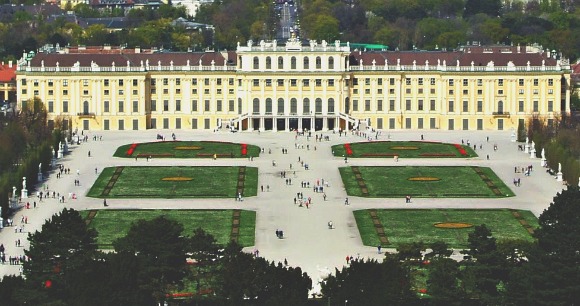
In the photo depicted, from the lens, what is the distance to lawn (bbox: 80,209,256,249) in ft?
333

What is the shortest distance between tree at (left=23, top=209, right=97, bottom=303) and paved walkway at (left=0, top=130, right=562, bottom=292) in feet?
23.1

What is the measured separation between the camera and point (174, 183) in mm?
121062

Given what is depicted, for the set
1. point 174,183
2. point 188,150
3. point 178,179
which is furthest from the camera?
point 188,150

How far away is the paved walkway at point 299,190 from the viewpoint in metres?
98.7

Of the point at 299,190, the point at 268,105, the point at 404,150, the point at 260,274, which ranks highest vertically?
the point at 260,274

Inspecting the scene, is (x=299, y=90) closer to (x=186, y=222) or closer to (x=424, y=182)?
(x=424, y=182)

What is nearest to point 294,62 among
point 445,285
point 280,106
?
point 280,106

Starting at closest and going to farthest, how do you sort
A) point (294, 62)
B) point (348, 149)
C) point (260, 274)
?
point (260, 274)
point (348, 149)
point (294, 62)

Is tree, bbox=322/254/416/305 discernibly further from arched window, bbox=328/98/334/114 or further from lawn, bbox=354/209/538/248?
arched window, bbox=328/98/334/114

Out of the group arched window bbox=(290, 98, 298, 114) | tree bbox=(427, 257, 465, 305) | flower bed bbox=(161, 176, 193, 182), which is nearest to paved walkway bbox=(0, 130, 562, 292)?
arched window bbox=(290, 98, 298, 114)

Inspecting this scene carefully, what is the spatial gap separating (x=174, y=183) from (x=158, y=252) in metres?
36.1

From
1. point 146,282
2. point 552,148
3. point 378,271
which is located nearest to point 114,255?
point 146,282

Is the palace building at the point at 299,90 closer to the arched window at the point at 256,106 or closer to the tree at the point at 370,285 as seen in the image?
the arched window at the point at 256,106

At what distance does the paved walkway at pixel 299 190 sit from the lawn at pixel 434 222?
91 centimetres
